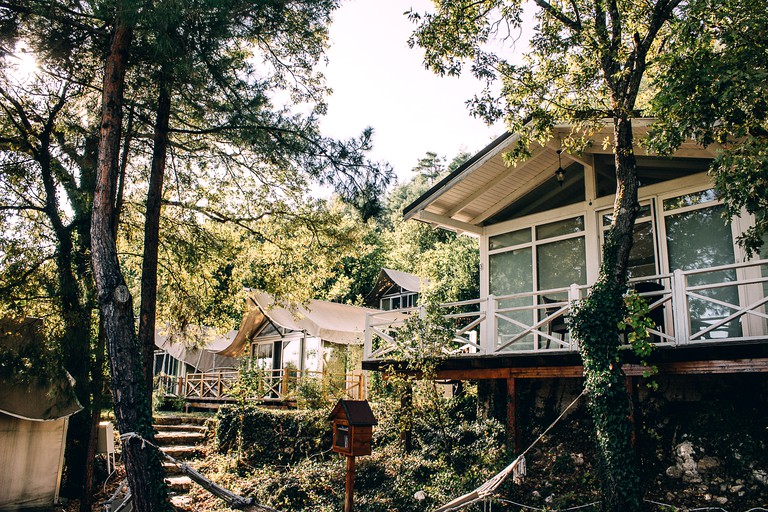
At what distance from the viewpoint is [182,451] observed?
13242 mm

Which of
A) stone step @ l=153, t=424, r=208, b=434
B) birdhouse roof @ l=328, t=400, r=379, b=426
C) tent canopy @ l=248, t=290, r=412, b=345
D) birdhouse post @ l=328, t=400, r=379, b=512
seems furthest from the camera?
tent canopy @ l=248, t=290, r=412, b=345

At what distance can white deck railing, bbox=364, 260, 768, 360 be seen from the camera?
7.26m

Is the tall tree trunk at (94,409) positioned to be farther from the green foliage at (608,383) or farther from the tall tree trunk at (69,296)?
the green foliage at (608,383)

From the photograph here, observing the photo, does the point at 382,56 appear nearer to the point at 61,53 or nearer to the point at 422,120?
the point at 422,120

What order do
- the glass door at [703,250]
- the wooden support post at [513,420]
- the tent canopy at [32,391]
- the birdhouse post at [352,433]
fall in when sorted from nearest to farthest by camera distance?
the birdhouse post at [352,433]
the glass door at [703,250]
the wooden support post at [513,420]
the tent canopy at [32,391]

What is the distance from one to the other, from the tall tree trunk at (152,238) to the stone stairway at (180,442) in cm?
329

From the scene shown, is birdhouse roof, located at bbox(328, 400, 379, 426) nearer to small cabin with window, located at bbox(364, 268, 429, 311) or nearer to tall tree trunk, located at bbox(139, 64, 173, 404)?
tall tree trunk, located at bbox(139, 64, 173, 404)

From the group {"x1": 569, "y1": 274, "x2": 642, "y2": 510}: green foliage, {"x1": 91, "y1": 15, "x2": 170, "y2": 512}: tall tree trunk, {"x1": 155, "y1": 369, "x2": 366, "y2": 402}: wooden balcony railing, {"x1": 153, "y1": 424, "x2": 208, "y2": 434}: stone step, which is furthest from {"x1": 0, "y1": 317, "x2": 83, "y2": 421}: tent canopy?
{"x1": 569, "y1": 274, "x2": 642, "y2": 510}: green foliage

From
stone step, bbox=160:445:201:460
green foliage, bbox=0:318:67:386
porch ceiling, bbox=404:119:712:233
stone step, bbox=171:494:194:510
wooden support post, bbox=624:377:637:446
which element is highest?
porch ceiling, bbox=404:119:712:233

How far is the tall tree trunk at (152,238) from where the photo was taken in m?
8.74

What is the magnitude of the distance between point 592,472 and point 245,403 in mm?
9101

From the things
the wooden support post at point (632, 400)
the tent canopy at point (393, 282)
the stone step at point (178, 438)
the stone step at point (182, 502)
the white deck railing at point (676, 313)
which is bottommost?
the stone step at point (182, 502)

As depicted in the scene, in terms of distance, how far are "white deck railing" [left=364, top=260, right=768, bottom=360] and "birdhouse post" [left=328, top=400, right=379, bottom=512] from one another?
1914 millimetres

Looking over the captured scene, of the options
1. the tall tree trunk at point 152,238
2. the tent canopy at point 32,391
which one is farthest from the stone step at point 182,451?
the tall tree trunk at point 152,238
